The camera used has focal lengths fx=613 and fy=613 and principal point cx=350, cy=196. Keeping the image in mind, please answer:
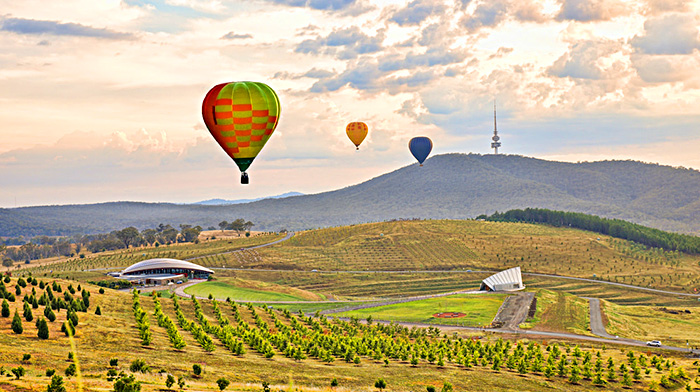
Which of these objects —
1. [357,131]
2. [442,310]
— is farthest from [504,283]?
[357,131]

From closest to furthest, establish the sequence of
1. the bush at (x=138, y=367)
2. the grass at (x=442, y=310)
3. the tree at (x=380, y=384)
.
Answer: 1. the bush at (x=138, y=367)
2. the tree at (x=380, y=384)
3. the grass at (x=442, y=310)

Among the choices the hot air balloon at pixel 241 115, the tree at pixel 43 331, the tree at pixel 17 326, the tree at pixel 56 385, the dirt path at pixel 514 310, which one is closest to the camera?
the tree at pixel 56 385

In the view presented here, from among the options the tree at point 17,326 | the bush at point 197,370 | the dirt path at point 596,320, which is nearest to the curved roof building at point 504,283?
the dirt path at point 596,320

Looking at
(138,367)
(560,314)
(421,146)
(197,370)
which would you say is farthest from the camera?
(421,146)

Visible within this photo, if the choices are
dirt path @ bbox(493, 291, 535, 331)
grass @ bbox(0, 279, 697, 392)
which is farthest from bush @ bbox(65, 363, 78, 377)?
dirt path @ bbox(493, 291, 535, 331)

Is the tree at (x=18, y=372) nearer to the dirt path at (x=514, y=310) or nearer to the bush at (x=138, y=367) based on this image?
the bush at (x=138, y=367)

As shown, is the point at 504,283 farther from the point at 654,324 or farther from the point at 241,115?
the point at 241,115
